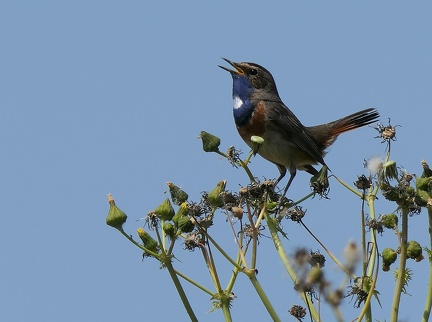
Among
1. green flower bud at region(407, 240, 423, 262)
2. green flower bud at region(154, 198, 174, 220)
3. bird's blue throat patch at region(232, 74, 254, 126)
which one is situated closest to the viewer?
green flower bud at region(407, 240, 423, 262)

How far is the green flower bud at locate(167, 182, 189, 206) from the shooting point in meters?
5.36

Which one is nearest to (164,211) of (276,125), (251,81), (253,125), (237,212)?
(237,212)

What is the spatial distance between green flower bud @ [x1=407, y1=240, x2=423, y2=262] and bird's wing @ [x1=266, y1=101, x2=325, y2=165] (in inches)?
240

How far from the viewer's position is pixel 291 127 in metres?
10.8

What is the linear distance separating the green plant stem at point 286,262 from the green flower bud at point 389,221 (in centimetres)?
60

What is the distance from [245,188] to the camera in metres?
4.86

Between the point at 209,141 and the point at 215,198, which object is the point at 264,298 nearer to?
the point at 215,198

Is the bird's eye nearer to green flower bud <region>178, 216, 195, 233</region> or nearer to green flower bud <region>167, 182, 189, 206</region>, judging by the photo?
green flower bud <region>167, 182, 189, 206</region>

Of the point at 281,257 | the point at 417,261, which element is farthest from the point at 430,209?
the point at 281,257

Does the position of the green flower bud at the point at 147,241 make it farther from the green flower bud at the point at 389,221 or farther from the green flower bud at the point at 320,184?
the green flower bud at the point at 320,184

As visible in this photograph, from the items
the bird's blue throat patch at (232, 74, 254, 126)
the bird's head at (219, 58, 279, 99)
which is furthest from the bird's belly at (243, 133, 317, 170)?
the bird's head at (219, 58, 279, 99)

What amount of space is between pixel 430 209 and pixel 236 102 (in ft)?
21.1

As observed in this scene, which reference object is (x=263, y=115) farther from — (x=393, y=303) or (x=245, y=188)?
(x=393, y=303)

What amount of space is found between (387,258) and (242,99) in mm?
6298
